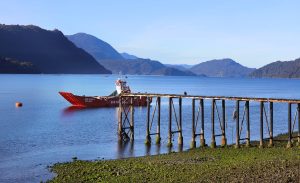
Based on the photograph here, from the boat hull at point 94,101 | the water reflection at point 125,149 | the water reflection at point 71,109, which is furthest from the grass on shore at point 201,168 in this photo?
the boat hull at point 94,101

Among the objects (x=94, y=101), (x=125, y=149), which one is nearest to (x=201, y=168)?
(x=125, y=149)

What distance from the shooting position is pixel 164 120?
75.2 m

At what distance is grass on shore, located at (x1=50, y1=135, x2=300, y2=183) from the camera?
26562 millimetres

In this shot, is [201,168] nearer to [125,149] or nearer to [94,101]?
[125,149]

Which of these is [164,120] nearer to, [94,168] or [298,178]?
[94,168]

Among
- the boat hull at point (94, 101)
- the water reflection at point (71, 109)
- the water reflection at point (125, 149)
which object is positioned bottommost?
the water reflection at point (71, 109)

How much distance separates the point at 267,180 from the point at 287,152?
491 inches

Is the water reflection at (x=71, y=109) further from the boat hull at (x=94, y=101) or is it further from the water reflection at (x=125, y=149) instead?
the water reflection at (x=125, y=149)

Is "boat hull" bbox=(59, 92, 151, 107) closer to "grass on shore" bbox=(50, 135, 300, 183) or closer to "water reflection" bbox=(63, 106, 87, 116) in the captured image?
"water reflection" bbox=(63, 106, 87, 116)

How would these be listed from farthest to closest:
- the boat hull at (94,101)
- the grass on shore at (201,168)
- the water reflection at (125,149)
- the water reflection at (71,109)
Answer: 1. the boat hull at (94,101)
2. the water reflection at (71,109)
3. the water reflection at (125,149)
4. the grass on shore at (201,168)

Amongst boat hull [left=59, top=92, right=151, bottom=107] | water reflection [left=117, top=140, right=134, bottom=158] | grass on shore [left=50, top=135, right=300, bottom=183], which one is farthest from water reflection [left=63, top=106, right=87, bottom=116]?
grass on shore [left=50, top=135, right=300, bottom=183]

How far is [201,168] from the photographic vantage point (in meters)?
31.1

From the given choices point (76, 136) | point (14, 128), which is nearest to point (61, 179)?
point (76, 136)

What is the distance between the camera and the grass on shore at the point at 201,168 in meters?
26.6
